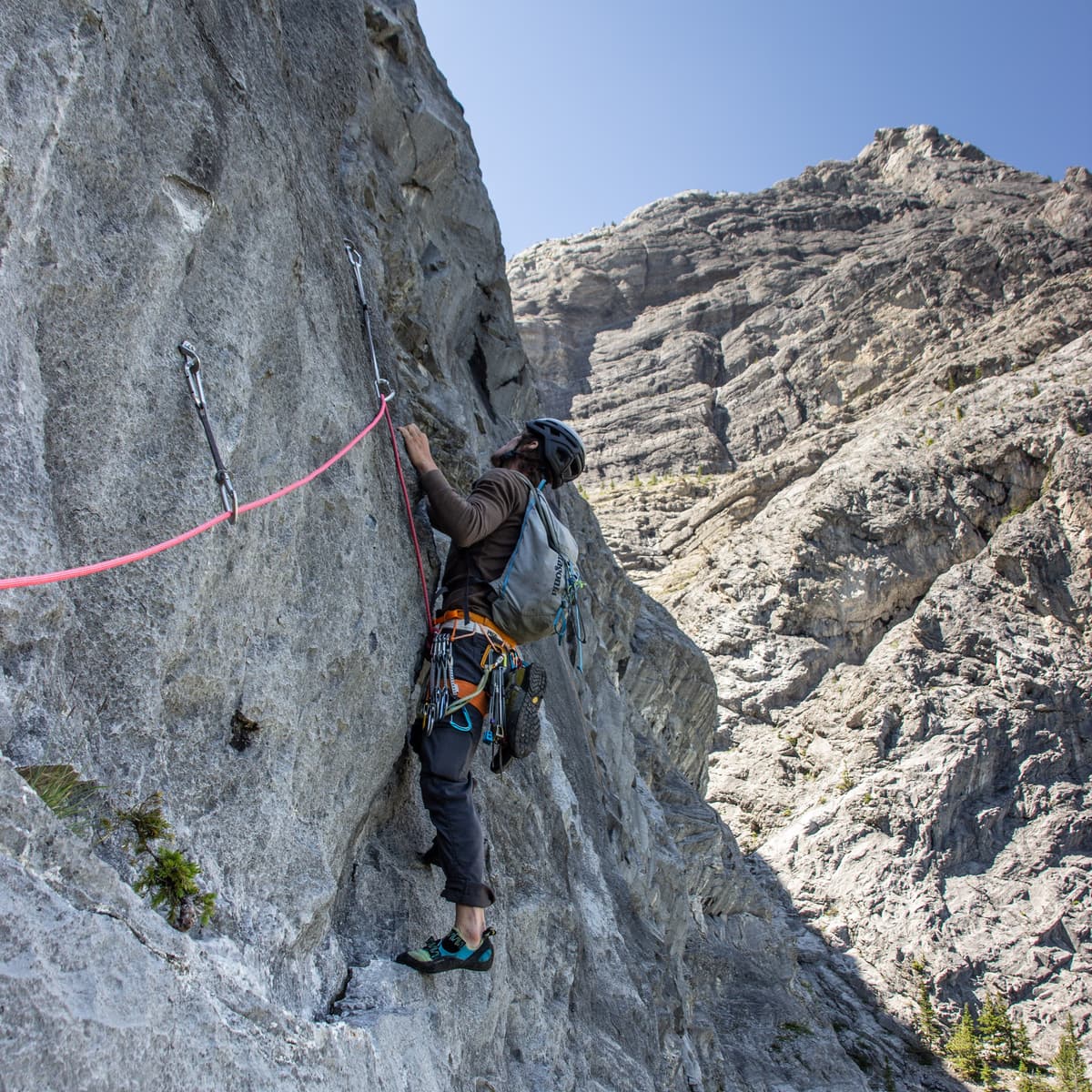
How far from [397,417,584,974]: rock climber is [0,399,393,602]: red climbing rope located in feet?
1.16

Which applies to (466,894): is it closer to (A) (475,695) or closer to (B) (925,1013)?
(A) (475,695)

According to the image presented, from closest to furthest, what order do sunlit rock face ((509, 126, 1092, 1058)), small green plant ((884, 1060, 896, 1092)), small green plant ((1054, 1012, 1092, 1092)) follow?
small green plant ((884, 1060, 896, 1092)), small green plant ((1054, 1012, 1092, 1092)), sunlit rock face ((509, 126, 1092, 1058))

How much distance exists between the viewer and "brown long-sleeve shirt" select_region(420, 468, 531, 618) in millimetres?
4418

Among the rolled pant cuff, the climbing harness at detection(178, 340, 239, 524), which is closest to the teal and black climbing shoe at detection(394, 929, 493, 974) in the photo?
the rolled pant cuff

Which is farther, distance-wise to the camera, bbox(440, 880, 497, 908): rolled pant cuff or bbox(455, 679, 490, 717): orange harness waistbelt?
bbox(455, 679, 490, 717): orange harness waistbelt

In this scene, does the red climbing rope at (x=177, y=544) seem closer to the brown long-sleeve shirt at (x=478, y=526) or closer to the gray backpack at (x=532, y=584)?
the brown long-sleeve shirt at (x=478, y=526)

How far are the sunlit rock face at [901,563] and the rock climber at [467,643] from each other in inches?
740

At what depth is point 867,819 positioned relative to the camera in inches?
899

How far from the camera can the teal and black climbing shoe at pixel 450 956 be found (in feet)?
12.2

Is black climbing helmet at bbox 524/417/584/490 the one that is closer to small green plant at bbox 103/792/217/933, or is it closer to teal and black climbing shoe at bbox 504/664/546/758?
teal and black climbing shoe at bbox 504/664/546/758

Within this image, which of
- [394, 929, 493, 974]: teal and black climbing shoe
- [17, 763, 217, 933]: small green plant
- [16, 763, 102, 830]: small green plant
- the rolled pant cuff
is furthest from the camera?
the rolled pant cuff

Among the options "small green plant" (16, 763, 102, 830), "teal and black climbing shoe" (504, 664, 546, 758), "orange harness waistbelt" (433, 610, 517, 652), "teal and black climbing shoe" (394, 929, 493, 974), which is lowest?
"teal and black climbing shoe" (394, 929, 493, 974)

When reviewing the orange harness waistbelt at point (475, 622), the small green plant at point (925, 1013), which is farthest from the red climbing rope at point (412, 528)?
the small green plant at point (925, 1013)

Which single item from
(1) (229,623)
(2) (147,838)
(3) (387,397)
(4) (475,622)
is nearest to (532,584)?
(4) (475,622)
